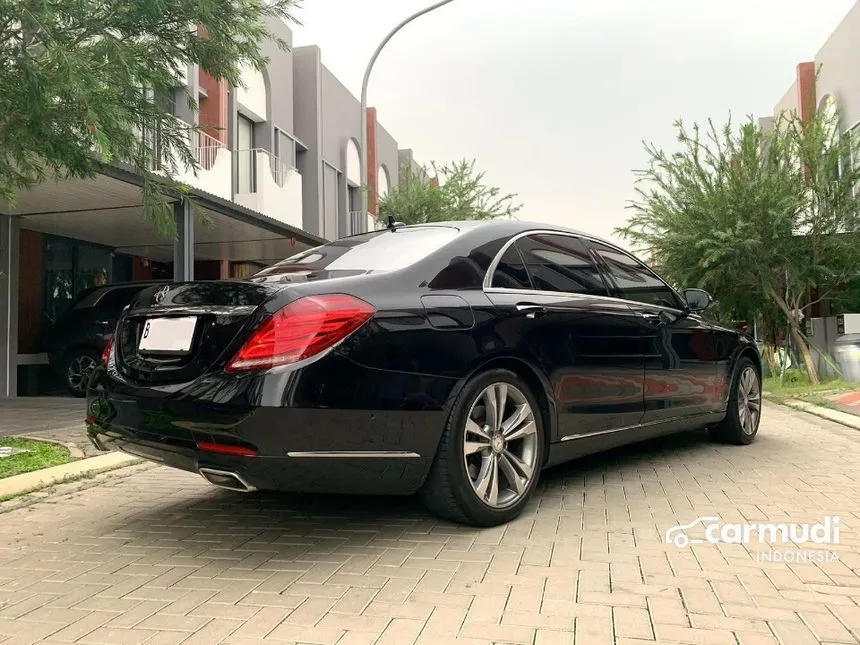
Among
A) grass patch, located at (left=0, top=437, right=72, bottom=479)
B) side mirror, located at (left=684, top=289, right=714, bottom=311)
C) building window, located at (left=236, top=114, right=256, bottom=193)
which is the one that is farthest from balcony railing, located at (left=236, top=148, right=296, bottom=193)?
side mirror, located at (left=684, top=289, right=714, bottom=311)

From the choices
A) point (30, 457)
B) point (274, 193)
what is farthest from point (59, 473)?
point (274, 193)

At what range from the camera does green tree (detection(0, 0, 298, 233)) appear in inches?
179

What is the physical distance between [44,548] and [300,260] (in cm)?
202

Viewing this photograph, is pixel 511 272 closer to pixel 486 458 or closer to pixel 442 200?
pixel 486 458

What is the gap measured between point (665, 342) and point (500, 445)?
1.94 meters

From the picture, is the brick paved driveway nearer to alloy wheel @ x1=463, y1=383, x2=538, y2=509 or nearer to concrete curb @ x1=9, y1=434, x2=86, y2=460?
alloy wheel @ x1=463, y1=383, x2=538, y2=509

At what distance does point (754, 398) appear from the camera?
6.49m

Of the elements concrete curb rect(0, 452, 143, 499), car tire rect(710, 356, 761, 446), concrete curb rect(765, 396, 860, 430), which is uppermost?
car tire rect(710, 356, 761, 446)

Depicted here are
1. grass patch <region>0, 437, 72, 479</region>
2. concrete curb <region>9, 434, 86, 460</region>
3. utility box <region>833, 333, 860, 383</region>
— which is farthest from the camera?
utility box <region>833, 333, 860, 383</region>

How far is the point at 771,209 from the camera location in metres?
12.9

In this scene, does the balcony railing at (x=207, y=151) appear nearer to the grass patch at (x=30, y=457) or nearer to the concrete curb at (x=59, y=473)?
the grass patch at (x=30, y=457)

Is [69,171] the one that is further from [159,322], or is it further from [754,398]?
[754,398]

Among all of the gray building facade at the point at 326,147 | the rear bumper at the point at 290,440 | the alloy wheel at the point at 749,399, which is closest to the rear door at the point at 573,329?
the rear bumper at the point at 290,440

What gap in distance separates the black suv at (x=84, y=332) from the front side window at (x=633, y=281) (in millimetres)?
7846
